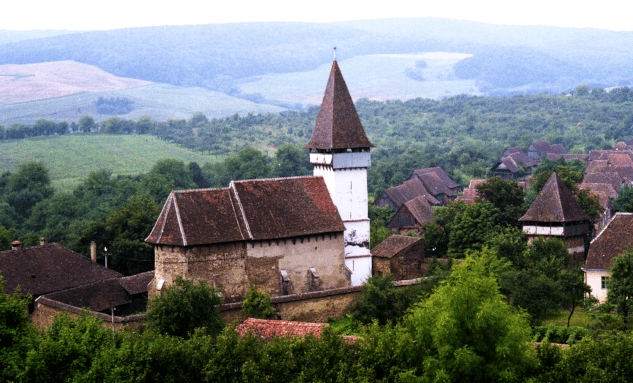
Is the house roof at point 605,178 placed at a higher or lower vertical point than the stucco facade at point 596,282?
lower

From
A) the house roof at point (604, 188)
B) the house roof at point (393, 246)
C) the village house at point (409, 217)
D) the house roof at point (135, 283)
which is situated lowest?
the village house at point (409, 217)

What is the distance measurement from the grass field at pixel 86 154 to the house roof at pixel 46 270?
59811 millimetres

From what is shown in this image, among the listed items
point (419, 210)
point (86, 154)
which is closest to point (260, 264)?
point (419, 210)

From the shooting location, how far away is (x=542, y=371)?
2814 cm

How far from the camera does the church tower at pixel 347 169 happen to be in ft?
164

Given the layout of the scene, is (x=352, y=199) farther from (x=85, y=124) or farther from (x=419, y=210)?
(x=85, y=124)

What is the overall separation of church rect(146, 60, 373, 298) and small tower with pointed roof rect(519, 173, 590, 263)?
12.9 meters

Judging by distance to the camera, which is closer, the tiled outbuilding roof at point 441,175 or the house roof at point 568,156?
the tiled outbuilding roof at point 441,175

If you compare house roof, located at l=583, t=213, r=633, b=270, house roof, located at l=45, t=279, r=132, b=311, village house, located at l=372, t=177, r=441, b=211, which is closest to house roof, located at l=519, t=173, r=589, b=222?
house roof, located at l=583, t=213, r=633, b=270

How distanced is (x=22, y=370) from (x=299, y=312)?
1882 cm

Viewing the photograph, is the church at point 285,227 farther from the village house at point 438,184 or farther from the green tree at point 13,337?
the village house at point 438,184

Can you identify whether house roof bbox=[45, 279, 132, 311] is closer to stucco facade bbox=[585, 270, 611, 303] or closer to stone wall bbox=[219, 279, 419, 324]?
stone wall bbox=[219, 279, 419, 324]

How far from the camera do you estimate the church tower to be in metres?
49.9

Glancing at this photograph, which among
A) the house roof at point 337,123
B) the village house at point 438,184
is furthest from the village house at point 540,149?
the house roof at point 337,123
